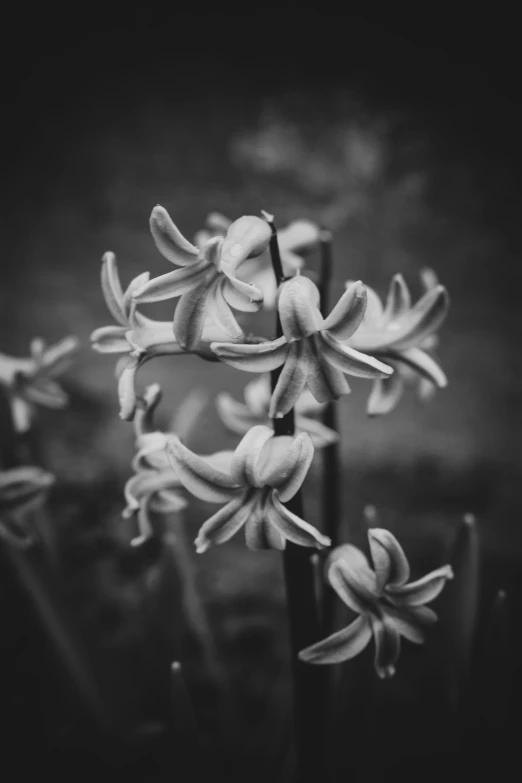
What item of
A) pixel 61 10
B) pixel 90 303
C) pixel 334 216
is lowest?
pixel 90 303

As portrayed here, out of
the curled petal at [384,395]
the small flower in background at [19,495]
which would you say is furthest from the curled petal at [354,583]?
the small flower in background at [19,495]

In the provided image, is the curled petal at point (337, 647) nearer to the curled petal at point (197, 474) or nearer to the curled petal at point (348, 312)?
the curled petal at point (197, 474)

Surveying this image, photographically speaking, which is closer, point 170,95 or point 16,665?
point 16,665

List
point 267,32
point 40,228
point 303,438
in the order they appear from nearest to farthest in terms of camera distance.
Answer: point 303,438 < point 267,32 < point 40,228

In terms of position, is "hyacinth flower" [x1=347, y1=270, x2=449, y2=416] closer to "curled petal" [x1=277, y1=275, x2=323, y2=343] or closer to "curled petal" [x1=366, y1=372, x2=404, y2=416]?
"curled petal" [x1=366, y1=372, x2=404, y2=416]

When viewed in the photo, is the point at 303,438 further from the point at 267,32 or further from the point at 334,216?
the point at 267,32

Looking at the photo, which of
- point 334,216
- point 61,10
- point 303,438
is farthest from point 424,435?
point 61,10

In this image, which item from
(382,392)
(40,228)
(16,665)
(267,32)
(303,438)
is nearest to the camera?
(303,438)

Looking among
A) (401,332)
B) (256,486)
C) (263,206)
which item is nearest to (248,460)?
(256,486)
